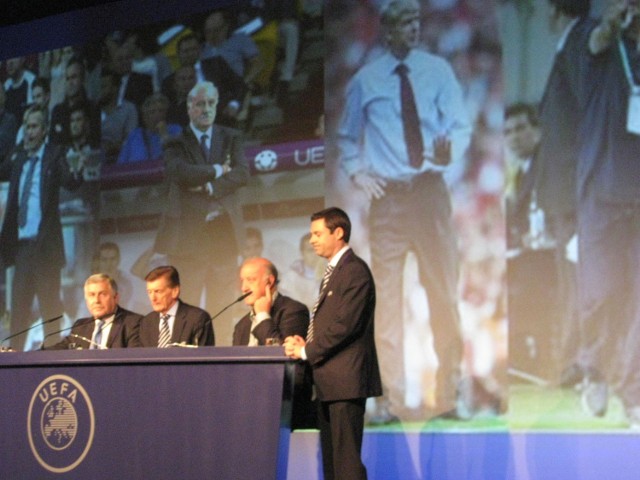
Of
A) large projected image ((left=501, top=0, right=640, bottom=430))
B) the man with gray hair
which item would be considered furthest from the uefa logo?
large projected image ((left=501, top=0, right=640, bottom=430))

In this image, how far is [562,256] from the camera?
527 centimetres

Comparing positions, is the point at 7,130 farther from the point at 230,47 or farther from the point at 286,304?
the point at 286,304

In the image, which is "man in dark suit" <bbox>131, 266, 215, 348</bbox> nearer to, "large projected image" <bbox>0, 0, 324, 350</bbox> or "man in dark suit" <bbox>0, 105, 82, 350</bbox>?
"large projected image" <bbox>0, 0, 324, 350</bbox>

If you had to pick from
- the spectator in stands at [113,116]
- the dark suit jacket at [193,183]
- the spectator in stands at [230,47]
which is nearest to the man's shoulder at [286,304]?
the dark suit jacket at [193,183]

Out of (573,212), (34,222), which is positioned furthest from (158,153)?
(573,212)

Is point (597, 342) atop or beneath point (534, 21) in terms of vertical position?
beneath

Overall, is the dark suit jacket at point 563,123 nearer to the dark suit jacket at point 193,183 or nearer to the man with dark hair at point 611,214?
the man with dark hair at point 611,214

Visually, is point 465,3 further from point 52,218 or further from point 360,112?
point 52,218

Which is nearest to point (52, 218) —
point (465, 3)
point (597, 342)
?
point (465, 3)

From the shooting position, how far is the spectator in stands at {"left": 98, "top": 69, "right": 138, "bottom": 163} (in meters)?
6.93

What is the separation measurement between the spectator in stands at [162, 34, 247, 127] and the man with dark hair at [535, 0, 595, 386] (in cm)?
213

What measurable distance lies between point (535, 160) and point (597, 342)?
3.51 ft

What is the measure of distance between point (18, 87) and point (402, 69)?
3.25 m

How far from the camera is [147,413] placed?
3984 millimetres
